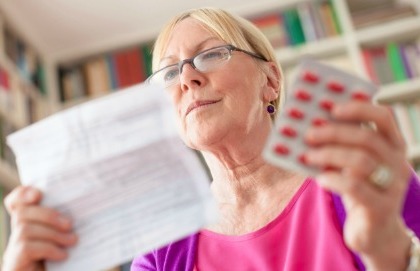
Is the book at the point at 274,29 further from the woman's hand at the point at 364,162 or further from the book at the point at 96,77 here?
the woman's hand at the point at 364,162

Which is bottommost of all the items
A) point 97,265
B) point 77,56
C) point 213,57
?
point 97,265

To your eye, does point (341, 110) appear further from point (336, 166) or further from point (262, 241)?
point (262, 241)

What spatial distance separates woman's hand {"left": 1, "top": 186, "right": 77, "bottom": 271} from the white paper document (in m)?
0.01

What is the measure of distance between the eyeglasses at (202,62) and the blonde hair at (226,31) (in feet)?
0.12

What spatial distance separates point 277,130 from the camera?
0.60m

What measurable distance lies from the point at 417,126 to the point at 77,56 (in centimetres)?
211

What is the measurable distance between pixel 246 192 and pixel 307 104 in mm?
570

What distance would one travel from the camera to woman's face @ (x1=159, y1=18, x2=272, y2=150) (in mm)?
1054

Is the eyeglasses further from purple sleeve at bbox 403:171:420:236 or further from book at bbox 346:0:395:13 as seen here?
book at bbox 346:0:395:13

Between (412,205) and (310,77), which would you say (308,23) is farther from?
(310,77)

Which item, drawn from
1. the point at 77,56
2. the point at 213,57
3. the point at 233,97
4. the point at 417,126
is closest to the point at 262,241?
the point at 233,97

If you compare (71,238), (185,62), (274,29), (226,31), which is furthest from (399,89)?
(71,238)

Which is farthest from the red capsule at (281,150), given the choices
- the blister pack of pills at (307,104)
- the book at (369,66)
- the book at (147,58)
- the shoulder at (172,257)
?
the book at (147,58)

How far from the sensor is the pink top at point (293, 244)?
0.91 metres
